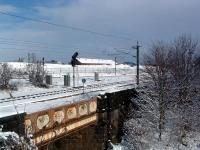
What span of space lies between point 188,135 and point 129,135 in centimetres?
689

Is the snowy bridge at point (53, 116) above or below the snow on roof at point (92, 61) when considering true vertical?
below

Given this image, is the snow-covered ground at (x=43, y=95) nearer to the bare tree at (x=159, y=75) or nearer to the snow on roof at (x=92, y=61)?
the bare tree at (x=159, y=75)

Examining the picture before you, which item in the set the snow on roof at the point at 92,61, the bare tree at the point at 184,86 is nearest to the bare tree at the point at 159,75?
the bare tree at the point at 184,86

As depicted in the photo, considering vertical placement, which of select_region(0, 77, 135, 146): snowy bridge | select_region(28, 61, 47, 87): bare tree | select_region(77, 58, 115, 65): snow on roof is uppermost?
select_region(77, 58, 115, 65): snow on roof

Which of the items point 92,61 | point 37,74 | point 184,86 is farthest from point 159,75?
point 92,61

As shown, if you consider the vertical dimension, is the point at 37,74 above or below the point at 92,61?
below

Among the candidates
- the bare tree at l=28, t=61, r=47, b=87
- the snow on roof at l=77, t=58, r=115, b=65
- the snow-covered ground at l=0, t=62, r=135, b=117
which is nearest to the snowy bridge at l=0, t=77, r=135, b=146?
the snow-covered ground at l=0, t=62, r=135, b=117

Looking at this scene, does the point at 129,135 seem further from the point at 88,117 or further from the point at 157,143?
the point at 88,117

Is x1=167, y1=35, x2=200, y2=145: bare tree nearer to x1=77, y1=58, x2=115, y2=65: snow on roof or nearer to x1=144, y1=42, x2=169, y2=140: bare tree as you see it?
x1=144, y1=42, x2=169, y2=140: bare tree

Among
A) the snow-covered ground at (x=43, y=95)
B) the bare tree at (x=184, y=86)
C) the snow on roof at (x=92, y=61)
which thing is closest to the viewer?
the snow-covered ground at (x=43, y=95)

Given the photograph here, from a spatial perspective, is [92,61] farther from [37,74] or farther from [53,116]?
[53,116]

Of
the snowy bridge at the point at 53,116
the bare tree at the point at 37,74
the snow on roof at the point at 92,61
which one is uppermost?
the snow on roof at the point at 92,61

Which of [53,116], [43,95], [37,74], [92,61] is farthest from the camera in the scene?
[92,61]

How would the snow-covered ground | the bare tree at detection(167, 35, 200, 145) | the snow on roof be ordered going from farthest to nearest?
the snow on roof
the bare tree at detection(167, 35, 200, 145)
the snow-covered ground
